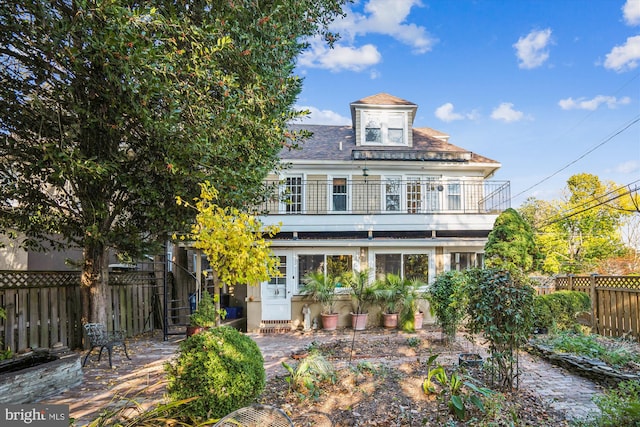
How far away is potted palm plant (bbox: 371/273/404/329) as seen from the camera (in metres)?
11.2

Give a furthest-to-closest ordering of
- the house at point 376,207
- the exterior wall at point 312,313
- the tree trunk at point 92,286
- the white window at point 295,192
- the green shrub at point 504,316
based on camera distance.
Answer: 1. the white window at point 295,192
2. the house at point 376,207
3. the exterior wall at point 312,313
4. the tree trunk at point 92,286
5. the green shrub at point 504,316

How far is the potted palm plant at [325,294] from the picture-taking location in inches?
438

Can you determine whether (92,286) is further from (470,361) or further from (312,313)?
(470,361)

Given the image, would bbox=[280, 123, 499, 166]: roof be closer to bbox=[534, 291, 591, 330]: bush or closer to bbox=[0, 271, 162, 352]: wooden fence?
bbox=[534, 291, 591, 330]: bush

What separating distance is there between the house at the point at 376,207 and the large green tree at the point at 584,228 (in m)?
11.0

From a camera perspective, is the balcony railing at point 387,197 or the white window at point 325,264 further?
the balcony railing at point 387,197

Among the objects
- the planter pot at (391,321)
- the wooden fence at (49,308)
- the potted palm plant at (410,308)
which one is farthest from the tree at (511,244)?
the wooden fence at (49,308)

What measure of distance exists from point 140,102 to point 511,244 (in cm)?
968

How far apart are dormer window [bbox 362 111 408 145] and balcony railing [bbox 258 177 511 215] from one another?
1.98m

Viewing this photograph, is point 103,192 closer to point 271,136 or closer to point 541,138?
point 271,136

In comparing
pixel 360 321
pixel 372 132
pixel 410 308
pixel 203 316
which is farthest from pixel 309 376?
pixel 372 132

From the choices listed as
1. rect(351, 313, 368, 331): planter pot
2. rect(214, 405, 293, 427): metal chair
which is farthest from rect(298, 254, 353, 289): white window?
rect(214, 405, 293, 427): metal chair

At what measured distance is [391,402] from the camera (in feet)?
13.8

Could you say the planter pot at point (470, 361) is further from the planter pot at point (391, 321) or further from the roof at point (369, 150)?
the roof at point (369, 150)
